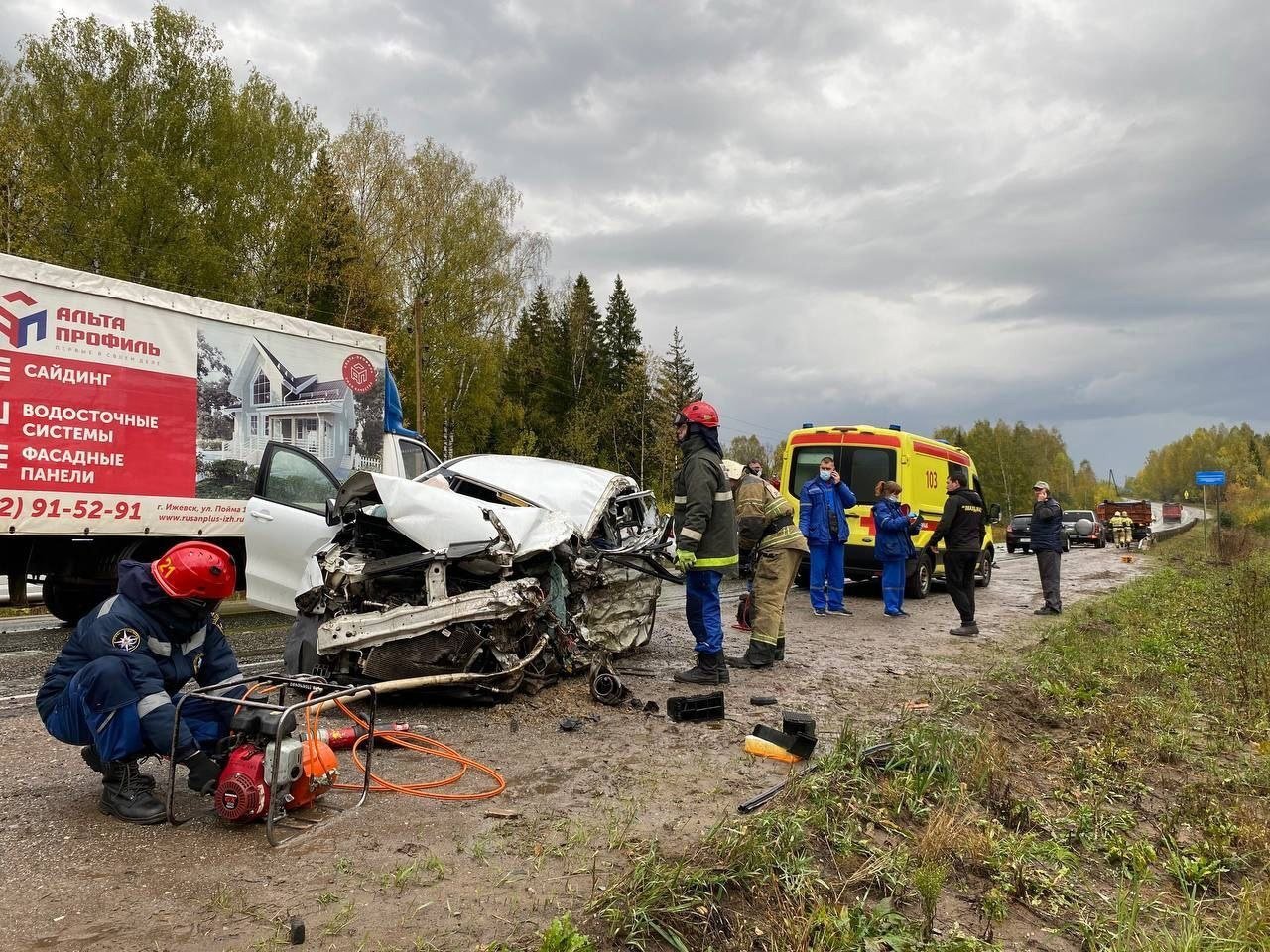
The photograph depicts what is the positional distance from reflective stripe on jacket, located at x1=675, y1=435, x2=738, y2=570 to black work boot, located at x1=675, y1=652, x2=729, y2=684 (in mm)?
646

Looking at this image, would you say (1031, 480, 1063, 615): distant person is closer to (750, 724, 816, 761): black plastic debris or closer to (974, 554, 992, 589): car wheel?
(974, 554, 992, 589): car wheel

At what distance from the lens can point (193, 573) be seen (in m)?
3.29

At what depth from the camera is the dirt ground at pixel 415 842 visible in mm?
2549

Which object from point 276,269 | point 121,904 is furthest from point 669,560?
point 276,269

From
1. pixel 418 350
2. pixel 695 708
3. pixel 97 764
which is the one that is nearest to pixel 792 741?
pixel 695 708

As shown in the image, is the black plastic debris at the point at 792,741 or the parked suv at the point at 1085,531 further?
the parked suv at the point at 1085,531

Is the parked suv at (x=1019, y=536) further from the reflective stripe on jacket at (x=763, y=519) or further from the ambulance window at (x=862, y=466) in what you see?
the reflective stripe on jacket at (x=763, y=519)

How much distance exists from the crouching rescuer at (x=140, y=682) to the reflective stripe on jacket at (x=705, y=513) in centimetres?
318

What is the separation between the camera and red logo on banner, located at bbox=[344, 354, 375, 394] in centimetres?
1046

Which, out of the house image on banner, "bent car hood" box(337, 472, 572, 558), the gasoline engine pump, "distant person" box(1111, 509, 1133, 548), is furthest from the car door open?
"distant person" box(1111, 509, 1133, 548)

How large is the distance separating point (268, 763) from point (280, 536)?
Answer: 12.7 ft

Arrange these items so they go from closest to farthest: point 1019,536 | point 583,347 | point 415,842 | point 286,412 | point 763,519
Result: point 415,842
point 763,519
point 286,412
point 1019,536
point 583,347

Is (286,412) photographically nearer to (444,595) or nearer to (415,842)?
(444,595)

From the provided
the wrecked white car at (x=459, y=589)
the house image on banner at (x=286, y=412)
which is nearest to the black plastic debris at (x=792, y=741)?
the wrecked white car at (x=459, y=589)
